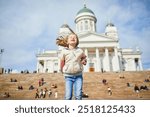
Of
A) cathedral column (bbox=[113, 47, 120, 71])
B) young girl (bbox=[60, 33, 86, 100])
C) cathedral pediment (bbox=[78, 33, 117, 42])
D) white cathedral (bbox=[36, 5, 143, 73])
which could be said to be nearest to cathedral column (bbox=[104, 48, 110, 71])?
white cathedral (bbox=[36, 5, 143, 73])

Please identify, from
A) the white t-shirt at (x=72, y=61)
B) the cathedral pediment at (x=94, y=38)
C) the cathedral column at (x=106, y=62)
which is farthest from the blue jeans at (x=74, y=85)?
the cathedral pediment at (x=94, y=38)

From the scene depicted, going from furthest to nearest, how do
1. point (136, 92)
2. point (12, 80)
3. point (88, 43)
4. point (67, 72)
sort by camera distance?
point (88, 43) < point (12, 80) < point (136, 92) < point (67, 72)

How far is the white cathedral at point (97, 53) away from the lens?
112ft

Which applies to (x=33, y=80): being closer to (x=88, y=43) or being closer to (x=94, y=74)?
(x=94, y=74)

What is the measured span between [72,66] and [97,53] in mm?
30151

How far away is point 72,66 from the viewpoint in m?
3.99

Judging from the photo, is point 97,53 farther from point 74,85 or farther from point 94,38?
point 74,85

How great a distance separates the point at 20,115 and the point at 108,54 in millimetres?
31590

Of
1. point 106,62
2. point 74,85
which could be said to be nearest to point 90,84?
point 74,85

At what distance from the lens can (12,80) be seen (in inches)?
713

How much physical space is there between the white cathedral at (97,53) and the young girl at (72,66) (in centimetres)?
2803

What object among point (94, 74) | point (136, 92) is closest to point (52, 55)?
point (94, 74)

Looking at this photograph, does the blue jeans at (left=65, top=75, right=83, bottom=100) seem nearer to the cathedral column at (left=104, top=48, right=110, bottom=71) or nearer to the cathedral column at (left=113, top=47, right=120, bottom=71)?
the cathedral column at (left=104, top=48, right=110, bottom=71)

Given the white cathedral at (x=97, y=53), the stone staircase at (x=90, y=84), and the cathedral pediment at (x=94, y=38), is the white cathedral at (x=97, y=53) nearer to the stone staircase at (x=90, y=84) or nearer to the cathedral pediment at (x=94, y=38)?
the cathedral pediment at (x=94, y=38)
